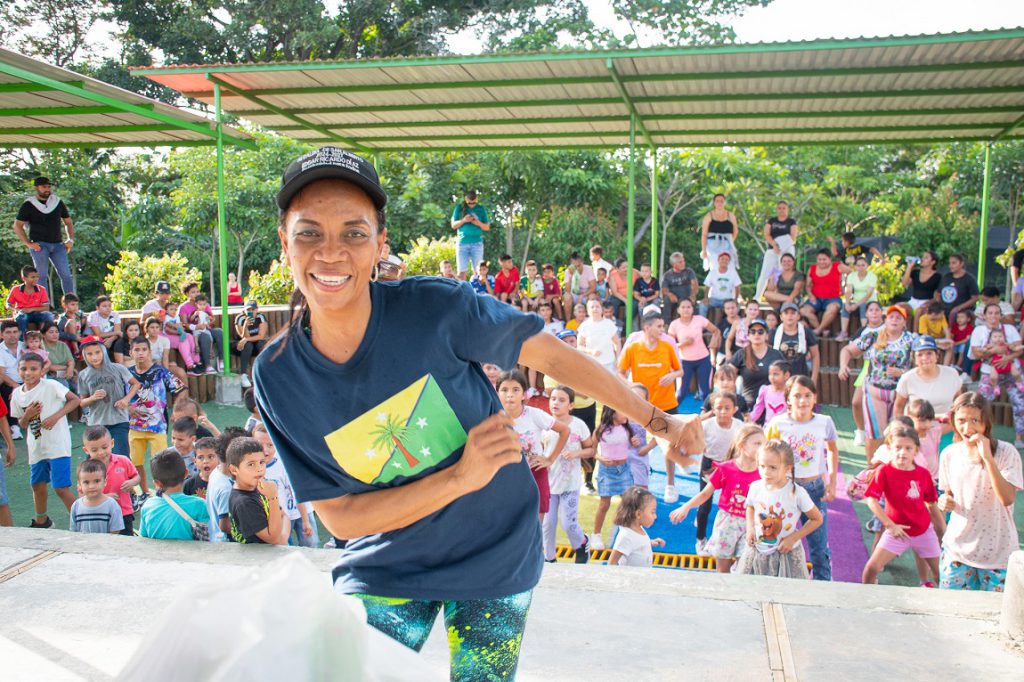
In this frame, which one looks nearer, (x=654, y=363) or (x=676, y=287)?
(x=654, y=363)

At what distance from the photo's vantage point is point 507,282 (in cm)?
1380

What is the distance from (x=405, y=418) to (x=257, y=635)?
0.66m

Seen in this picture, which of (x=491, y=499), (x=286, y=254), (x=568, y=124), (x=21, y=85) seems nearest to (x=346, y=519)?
(x=491, y=499)

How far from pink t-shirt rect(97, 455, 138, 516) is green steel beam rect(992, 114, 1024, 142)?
12.1m

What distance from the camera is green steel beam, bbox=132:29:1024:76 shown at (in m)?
8.30

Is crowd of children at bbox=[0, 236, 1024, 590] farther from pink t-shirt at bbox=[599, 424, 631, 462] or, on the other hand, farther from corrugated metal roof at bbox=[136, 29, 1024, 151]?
corrugated metal roof at bbox=[136, 29, 1024, 151]

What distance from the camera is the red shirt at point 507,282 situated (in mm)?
13742

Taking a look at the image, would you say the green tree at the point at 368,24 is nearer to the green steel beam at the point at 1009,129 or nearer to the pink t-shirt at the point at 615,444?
the green steel beam at the point at 1009,129

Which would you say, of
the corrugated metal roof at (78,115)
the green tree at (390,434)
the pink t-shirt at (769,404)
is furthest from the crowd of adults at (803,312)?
the green tree at (390,434)

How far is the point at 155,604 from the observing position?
3410mm

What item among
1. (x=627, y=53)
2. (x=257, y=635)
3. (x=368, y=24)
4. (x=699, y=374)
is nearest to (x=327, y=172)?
(x=257, y=635)

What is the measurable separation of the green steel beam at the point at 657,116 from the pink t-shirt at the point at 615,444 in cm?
678

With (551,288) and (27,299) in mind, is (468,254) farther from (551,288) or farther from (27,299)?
(27,299)

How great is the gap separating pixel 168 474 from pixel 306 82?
7.37 metres
